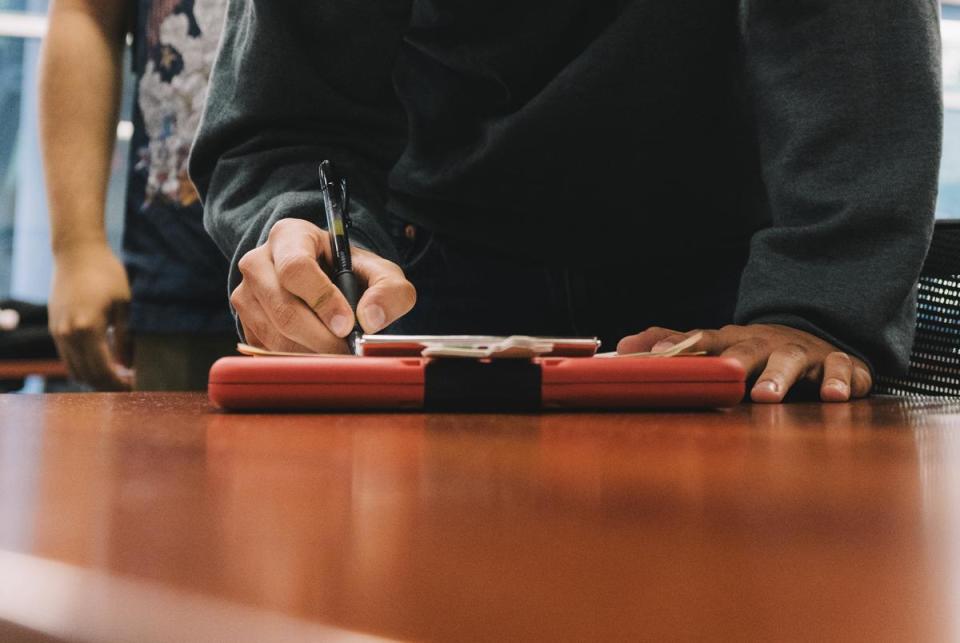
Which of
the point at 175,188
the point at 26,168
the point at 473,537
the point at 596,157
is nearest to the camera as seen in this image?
the point at 473,537

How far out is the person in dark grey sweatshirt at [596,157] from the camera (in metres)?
0.80

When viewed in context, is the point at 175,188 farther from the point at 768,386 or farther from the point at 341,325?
the point at 768,386

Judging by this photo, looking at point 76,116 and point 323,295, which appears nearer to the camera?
point 323,295

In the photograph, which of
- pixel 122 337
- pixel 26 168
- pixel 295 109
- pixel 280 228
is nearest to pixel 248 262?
pixel 280 228

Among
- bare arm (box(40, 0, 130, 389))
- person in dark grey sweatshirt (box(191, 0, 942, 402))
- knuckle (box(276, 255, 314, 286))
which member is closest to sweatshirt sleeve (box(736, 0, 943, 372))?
person in dark grey sweatshirt (box(191, 0, 942, 402))

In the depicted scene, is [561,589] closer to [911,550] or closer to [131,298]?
[911,550]

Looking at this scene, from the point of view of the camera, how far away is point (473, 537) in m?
0.20

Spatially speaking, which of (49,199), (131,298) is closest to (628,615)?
(131,298)

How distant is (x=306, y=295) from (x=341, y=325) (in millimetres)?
34

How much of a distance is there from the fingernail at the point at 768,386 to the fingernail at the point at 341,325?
11.2 inches

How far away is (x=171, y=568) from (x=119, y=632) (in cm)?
3

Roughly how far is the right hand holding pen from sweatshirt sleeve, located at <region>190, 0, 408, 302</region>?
0.15 meters

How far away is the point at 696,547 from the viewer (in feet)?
0.65

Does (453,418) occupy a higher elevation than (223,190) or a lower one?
lower
